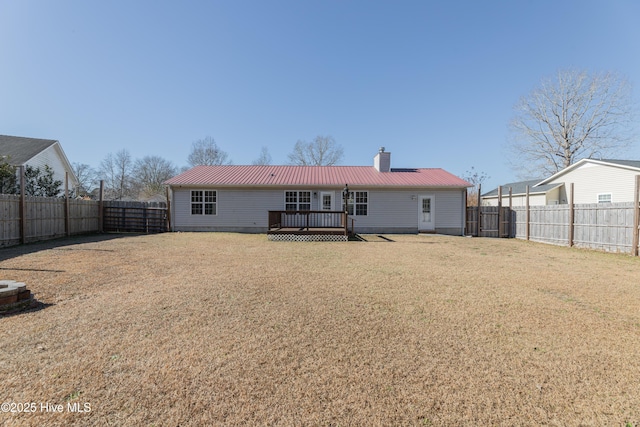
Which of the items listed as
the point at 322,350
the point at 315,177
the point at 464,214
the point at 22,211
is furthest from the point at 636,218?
the point at 22,211

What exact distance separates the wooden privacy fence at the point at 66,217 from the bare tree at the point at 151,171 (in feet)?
100

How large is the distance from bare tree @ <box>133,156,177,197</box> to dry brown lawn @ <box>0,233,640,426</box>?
139 ft

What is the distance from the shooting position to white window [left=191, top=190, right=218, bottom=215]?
15.7 meters

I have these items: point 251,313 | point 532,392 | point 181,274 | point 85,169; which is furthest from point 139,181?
point 532,392

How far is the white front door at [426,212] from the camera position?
15852 millimetres

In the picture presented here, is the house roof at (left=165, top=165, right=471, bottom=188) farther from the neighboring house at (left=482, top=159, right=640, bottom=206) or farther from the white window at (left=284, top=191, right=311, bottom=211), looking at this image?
the neighboring house at (left=482, top=159, right=640, bottom=206)

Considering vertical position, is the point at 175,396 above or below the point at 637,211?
below

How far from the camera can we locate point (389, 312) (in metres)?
4.00

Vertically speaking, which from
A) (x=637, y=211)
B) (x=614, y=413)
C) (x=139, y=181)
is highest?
(x=139, y=181)

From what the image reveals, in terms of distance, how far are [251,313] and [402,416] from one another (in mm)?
2348

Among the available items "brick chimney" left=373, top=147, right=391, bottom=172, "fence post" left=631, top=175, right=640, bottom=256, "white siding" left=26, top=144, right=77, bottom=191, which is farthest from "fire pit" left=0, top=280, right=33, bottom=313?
"white siding" left=26, top=144, right=77, bottom=191

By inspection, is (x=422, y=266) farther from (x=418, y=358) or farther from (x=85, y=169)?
(x=85, y=169)

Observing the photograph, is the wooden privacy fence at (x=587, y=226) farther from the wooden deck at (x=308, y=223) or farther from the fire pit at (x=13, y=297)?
the fire pit at (x=13, y=297)

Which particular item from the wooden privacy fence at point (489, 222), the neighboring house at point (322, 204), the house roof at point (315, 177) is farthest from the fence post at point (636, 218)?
the neighboring house at point (322, 204)
